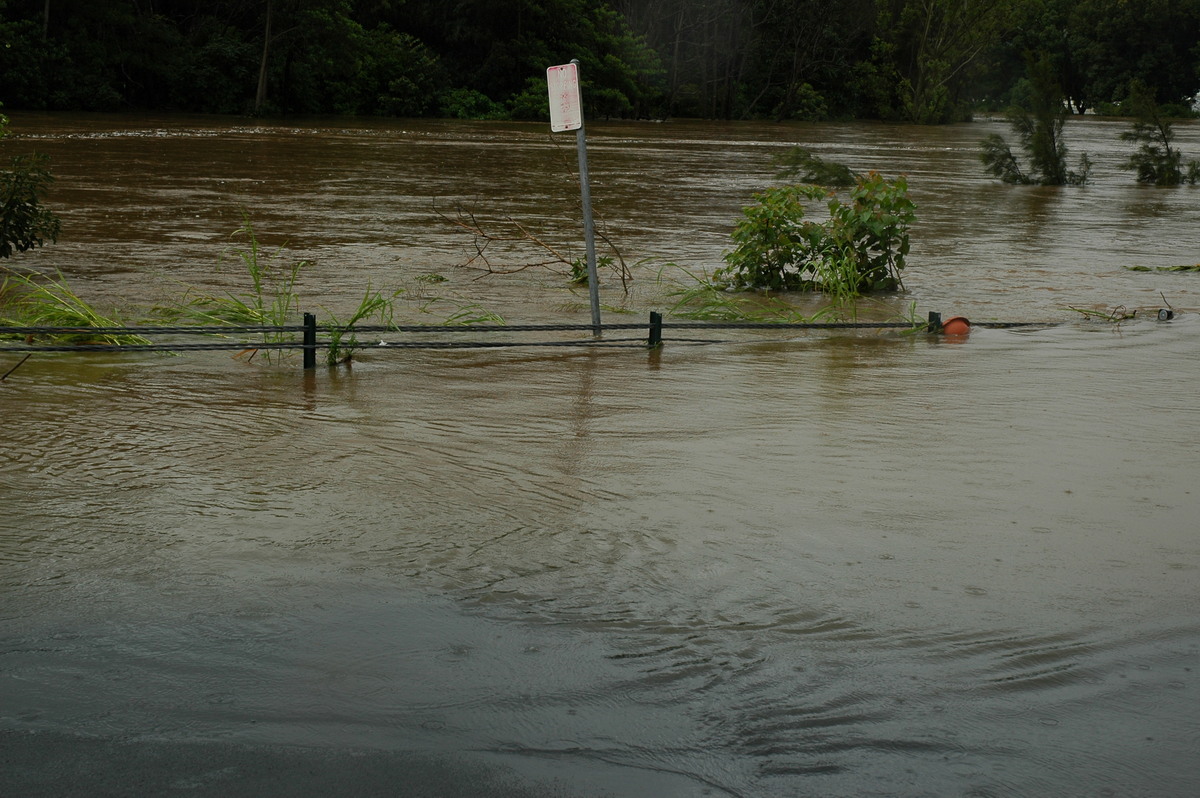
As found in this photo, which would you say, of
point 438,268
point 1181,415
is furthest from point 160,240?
point 1181,415

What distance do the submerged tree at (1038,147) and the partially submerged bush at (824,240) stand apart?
1695 centimetres

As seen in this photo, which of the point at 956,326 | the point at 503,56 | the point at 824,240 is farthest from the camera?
the point at 503,56

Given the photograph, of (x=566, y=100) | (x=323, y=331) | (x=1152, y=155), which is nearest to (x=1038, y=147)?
(x=1152, y=155)

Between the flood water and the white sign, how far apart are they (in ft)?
4.71

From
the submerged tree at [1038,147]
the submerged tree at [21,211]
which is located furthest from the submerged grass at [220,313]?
the submerged tree at [1038,147]

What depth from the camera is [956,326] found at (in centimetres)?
940

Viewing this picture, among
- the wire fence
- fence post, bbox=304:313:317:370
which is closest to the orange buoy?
the wire fence

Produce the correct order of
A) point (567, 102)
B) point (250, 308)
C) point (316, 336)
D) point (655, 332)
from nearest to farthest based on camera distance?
point (316, 336), point (567, 102), point (655, 332), point (250, 308)

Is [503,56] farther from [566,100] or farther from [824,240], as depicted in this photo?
[566,100]

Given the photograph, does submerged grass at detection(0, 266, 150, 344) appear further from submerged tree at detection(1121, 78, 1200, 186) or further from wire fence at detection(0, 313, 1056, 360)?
submerged tree at detection(1121, 78, 1200, 186)

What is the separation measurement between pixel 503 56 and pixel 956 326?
51266mm

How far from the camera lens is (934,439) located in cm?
628

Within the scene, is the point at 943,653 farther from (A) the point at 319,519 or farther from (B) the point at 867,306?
(B) the point at 867,306

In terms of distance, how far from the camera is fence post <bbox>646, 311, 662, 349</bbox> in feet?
27.8
